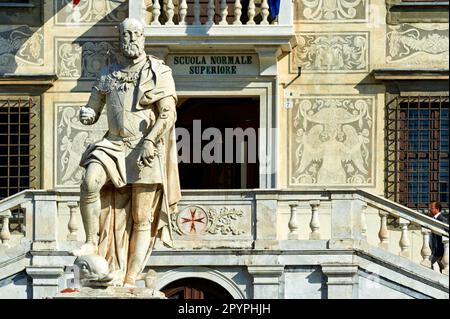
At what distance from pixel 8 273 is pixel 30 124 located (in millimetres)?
4915

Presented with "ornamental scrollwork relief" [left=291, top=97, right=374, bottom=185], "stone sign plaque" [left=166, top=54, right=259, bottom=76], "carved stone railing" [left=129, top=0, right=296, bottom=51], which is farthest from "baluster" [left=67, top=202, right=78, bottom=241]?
"ornamental scrollwork relief" [left=291, top=97, right=374, bottom=185]

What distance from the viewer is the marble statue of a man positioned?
3114cm

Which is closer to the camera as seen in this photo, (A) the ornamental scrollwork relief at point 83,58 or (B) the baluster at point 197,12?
(B) the baluster at point 197,12

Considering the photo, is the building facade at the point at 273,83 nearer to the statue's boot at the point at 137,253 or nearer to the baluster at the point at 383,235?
the baluster at the point at 383,235

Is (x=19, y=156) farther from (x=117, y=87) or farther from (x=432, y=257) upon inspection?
(x=117, y=87)

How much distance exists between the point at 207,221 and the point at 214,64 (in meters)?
4.51

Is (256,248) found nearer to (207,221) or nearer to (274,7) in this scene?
(207,221)

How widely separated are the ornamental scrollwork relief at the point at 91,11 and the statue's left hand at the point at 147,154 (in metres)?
11.9

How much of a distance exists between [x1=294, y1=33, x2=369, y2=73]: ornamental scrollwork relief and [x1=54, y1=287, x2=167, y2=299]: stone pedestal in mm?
12818

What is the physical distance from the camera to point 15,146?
43.1 metres

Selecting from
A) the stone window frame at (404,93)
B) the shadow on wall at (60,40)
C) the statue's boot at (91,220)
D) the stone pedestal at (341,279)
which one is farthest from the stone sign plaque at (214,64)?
the statue's boot at (91,220)

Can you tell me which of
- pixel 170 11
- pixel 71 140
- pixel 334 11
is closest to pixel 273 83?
pixel 334 11

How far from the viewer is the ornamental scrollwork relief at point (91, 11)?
4284cm
